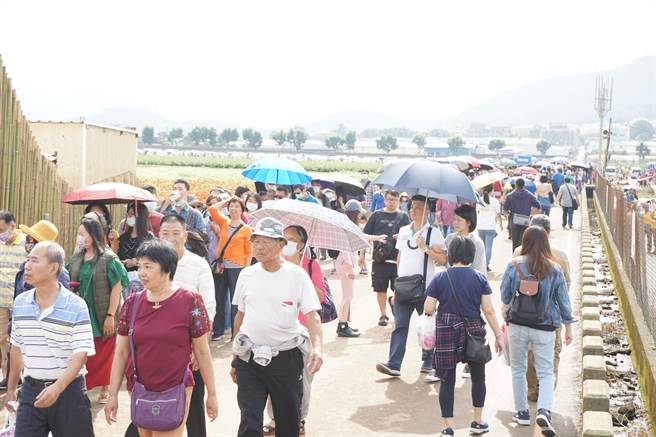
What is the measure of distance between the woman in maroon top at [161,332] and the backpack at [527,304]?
119 inches

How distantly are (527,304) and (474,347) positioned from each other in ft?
1.87

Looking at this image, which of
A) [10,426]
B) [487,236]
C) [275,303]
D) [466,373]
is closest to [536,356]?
[466,373]

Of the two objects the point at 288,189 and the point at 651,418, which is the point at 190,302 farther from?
the point at 288,189

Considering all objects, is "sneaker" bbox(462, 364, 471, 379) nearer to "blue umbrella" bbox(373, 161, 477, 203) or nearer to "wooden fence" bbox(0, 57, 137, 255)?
"blue umbrella" bbox(373, 161, 477, 203)

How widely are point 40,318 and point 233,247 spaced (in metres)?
5.66

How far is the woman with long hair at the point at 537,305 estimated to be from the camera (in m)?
6.90

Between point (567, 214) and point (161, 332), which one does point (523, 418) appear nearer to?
point (161, 332)

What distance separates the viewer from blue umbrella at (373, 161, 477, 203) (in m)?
8.34

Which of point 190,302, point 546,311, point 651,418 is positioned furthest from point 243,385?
point 651,418

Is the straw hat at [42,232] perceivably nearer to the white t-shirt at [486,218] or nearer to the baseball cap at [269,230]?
the baseball cap at [269,230]

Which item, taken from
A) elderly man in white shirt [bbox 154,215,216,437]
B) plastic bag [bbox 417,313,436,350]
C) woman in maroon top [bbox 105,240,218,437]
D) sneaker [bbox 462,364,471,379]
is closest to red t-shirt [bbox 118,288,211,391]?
woman in maroon top [bbox 105,240,218,437]

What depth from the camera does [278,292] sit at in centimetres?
548

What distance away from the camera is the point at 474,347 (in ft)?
22.1

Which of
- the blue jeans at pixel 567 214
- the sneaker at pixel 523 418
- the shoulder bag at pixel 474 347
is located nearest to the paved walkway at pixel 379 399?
the sneaker at pixel 523 418
